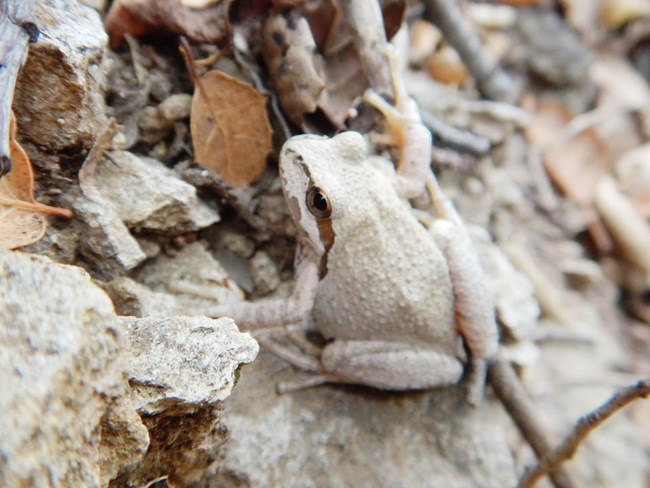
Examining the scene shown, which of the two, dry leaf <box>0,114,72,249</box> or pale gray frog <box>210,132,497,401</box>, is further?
pale gray frog <box>210,132,497,401</box>

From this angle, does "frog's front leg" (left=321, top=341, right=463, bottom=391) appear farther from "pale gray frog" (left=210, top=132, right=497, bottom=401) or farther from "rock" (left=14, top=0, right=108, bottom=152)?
"rock" (left=14, top=0, right=108, bottom=152)

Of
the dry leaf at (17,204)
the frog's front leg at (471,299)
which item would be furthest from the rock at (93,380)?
the frog's front leg at (471,299)

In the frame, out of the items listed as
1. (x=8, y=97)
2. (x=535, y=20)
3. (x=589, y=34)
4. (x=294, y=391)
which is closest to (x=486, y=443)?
(x=294, y=391)

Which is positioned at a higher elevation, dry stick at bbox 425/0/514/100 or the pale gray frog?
dry stick at bbox 425/0/514/100

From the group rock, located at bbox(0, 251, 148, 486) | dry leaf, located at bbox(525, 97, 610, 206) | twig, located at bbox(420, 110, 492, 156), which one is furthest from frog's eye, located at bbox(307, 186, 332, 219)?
dry leaf, located at bbox(525, 97, 610, 206)

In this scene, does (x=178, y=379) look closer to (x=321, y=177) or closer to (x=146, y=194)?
(x=146, y=194)

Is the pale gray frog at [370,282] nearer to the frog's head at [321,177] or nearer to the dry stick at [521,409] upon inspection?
the frog's head at [321,177]

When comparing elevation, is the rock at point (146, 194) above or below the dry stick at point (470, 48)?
below

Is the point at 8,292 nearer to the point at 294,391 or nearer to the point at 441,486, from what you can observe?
the point at 294,391
